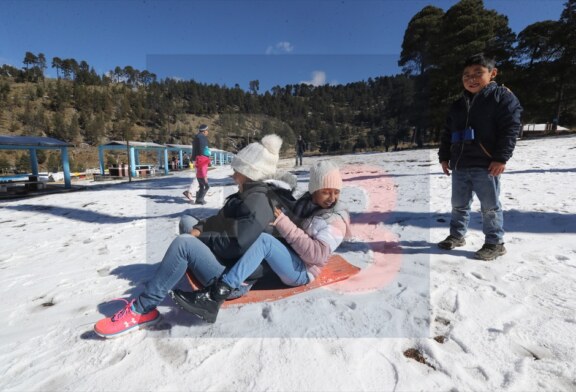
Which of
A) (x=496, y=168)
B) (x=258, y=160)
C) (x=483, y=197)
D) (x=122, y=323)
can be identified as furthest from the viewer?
(x=483, y=197)

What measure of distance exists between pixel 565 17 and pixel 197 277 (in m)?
32.1

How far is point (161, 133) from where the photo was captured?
223 feet

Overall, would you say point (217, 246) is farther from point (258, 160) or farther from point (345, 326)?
point (345, 326)

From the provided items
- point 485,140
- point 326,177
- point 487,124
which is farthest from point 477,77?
point 326,177

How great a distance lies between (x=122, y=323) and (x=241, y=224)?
1.06 metres

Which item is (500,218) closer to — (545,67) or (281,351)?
(281,351)

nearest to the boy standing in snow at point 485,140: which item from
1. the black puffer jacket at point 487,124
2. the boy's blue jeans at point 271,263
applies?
the black puffer jacket at point 487,124

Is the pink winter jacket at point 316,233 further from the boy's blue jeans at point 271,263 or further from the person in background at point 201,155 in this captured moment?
the person in background at point 201,155

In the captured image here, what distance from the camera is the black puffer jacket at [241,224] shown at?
2090mm

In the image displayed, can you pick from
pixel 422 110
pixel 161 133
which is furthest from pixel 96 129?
pixel 422 110

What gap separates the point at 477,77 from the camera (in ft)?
9.80

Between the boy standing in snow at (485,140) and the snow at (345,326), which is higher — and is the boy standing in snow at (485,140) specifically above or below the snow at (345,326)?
above

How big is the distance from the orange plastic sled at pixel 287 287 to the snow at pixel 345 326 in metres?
0.08

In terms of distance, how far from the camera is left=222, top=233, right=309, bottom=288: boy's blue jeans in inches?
83.2
